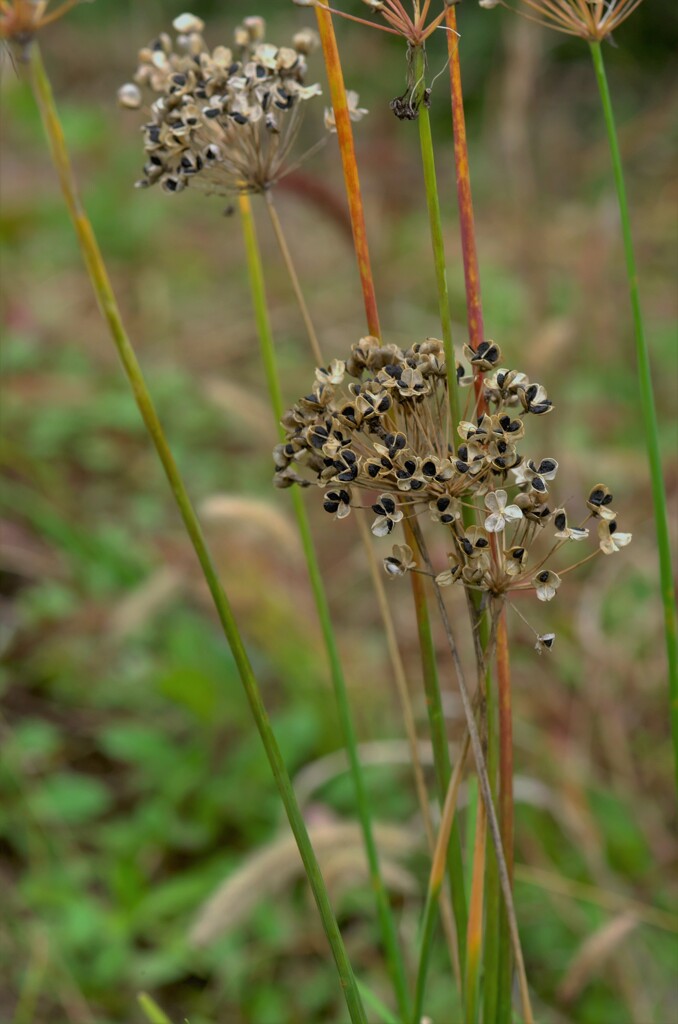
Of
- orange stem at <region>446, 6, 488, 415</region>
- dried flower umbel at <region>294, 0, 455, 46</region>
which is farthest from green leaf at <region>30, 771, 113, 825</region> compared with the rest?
dried flower umbel at <region>294, 0, 455, 46</region>

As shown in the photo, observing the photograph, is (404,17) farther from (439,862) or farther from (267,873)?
(267,873)

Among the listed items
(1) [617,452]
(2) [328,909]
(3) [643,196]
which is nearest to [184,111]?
(2) [328,909]

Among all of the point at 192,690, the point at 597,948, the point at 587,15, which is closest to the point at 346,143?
the point at 587,15

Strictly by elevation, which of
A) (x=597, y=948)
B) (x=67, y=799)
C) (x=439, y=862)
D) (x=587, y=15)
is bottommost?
(x=597, y=948)

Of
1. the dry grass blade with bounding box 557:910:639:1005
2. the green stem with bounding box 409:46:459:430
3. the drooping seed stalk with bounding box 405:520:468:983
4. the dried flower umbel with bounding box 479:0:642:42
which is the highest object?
the dried flower umbel with bounding box 479:0:642:42

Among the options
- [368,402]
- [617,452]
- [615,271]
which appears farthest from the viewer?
[615,271]

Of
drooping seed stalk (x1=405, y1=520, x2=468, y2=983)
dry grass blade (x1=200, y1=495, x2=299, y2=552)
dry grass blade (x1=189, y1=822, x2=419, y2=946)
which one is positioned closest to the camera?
drooping seed stalk (x1=405, y1=520, x2=468, y2=983)

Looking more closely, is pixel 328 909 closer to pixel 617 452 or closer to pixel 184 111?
pixel 184 111

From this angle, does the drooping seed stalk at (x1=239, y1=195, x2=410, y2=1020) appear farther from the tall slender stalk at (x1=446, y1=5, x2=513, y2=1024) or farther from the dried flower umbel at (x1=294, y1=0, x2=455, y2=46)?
the dried flower umbel at (x1=294, y1=0, x2=455, y2=46)
